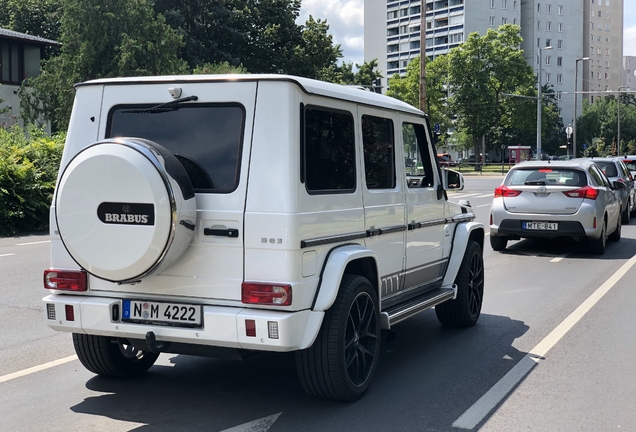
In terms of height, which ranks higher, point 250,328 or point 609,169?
point 609,169

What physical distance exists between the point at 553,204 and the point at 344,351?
9566mm

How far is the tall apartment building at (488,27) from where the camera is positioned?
116m

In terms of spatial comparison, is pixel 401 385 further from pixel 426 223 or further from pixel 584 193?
pixel 584 193

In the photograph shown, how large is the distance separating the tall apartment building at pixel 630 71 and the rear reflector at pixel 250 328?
185236mm

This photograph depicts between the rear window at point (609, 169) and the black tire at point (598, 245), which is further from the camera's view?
the rear window at point (609, 169)

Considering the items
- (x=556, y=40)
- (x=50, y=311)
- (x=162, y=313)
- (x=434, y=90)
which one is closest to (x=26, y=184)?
(x=50, y=311)

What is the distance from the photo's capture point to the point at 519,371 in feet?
20.0

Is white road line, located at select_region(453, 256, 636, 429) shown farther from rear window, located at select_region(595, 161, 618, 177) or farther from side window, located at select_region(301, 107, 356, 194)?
rear window, located at select_region(595, 161, 618, 177)

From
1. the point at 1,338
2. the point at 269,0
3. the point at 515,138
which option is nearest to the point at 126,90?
the point at 1,338

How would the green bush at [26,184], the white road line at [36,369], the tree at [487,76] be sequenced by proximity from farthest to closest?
the tree at [487,76]
the green bush at [26,184]
the white road line at [36,369]

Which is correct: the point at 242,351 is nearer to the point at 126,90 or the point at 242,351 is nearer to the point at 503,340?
the point at 126,90

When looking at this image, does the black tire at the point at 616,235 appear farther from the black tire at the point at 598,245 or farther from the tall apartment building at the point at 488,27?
the tall apartment building at the point at 488,27

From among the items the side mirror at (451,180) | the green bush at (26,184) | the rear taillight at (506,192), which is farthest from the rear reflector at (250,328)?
the green bush at (26,184)

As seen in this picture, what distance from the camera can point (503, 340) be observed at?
7156mm
